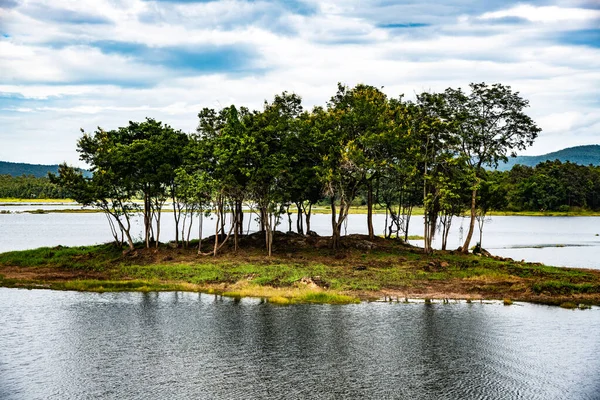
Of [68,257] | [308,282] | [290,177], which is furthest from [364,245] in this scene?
[68,257]

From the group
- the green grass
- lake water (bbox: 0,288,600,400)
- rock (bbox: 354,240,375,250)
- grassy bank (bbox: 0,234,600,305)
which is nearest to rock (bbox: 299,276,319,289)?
grassy bank (bbox: 0,234,600,305)

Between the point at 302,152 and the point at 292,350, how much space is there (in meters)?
34.6

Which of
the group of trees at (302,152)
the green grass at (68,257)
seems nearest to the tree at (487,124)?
the group of trees at (302,152)

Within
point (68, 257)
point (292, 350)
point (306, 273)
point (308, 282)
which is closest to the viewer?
point (292, 350)

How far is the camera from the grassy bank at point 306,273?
4816 cm

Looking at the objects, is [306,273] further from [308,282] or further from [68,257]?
[68,257]

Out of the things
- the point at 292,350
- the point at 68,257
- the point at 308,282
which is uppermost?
the point at 68,257

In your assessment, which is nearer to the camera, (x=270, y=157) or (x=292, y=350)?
(x=292, y=350)

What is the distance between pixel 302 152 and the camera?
63.5 meters

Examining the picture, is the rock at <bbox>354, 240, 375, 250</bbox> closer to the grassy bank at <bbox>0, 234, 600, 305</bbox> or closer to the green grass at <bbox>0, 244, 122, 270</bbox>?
the grassy bank at <bbox>0, 234, 600, 305</bbox>

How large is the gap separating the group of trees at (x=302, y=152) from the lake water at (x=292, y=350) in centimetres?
1921

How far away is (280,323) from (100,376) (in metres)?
13.6

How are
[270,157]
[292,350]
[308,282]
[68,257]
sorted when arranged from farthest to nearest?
[68,257] → [270,157] → [308,282] → [292,350]

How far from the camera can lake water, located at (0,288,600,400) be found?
26172 millimetres
